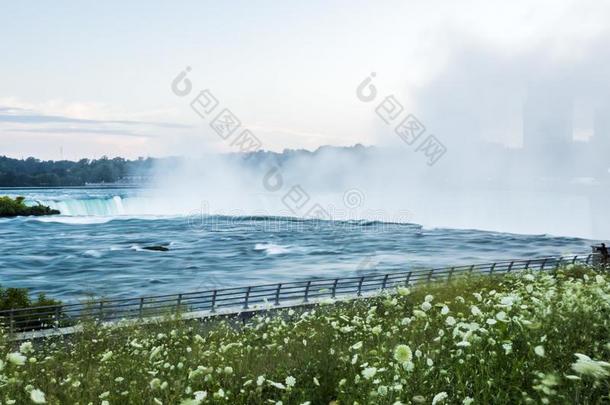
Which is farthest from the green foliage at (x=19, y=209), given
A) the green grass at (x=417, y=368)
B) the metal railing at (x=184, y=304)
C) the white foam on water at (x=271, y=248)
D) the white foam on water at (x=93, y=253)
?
the green grass at (x=417, y=368)

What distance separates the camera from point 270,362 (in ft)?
25.3

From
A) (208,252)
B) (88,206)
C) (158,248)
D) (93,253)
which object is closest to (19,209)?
(88,206)

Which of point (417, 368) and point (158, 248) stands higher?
point (417, 368)

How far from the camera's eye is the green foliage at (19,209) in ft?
456

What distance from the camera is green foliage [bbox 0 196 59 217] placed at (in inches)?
5472

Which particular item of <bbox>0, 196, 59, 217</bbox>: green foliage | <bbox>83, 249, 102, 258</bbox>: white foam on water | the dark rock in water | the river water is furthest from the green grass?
<bbox>0, 196, 59, 217</bbox>: green foliage

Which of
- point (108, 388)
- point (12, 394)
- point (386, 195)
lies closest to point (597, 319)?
point (108, 388)

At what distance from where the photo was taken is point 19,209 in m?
141

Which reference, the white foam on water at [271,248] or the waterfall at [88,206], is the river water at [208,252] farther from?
the waterfall at [88,206]

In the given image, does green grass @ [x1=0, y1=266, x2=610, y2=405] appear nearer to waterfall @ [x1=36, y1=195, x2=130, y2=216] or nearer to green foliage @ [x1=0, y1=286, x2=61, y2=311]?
green foliage @ [x1=0, y1=286, x2=61, y2=311]

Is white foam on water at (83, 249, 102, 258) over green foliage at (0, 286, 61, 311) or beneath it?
beneath

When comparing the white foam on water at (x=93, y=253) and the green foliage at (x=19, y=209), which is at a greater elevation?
the green foliage at (x=19, y=209)

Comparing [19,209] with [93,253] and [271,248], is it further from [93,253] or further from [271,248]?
[271,248]

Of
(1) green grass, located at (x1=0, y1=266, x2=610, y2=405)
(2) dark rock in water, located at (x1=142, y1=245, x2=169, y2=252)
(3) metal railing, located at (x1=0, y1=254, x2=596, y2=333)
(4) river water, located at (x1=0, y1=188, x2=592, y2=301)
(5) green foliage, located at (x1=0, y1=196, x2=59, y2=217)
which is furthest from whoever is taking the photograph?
(5) green foliage, located at (x1=0, y1=196, x2=59, y2=217)
